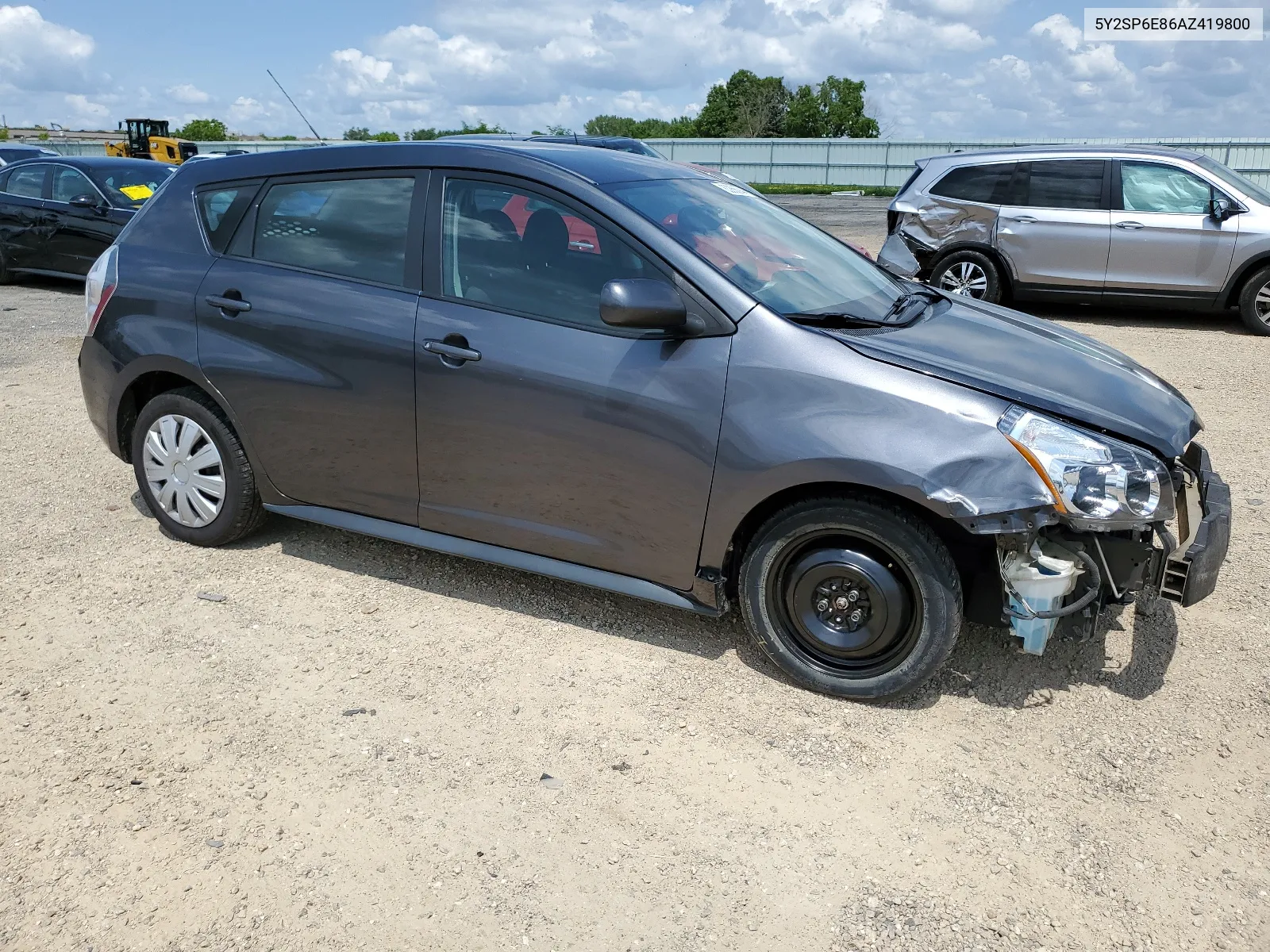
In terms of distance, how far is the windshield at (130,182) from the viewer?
1243 centimetres

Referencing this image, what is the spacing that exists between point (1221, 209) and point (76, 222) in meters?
12.7

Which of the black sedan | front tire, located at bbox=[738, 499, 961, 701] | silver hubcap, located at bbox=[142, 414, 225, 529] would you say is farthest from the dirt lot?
the black sedan

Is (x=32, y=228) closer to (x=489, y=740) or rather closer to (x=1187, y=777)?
(x=489, y=740)

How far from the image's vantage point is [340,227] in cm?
418

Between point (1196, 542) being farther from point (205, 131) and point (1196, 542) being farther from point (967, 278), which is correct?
point (205, 131)

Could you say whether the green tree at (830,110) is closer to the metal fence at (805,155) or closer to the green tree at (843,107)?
the green tree at (843,107)

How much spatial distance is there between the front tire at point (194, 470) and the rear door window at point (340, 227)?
79 cm

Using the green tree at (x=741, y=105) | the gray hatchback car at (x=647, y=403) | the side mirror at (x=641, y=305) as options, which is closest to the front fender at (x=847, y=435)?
the gray hatchback car at (x=647, y=403)

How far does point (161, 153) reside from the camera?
36.8 m

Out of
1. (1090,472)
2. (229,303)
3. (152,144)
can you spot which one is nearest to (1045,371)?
(1090,472)

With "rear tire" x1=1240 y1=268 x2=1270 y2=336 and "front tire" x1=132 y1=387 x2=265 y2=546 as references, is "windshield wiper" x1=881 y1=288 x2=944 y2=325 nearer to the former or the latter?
"front tire" x1=132 y1=387 x2=265 y2=546

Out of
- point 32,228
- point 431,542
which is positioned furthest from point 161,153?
point 431,542

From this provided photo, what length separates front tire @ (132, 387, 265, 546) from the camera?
4.54 meters

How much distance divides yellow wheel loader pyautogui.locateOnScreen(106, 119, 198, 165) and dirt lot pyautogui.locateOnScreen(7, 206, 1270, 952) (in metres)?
35.5
